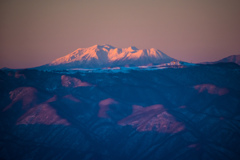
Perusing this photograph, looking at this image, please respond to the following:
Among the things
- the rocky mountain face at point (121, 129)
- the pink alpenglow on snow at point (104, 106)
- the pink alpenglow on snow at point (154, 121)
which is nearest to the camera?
the rocky mountain face at point (121, 129)

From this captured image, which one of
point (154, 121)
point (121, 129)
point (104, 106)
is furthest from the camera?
point (104, 106)

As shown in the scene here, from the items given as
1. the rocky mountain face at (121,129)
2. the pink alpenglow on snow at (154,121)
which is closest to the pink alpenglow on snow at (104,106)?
the rocky mountain face at (121,129)

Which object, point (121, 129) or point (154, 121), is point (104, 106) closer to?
point (121, 129)

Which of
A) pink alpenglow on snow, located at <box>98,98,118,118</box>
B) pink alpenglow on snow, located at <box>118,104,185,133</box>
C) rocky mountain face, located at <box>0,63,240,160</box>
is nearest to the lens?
rocky mountain face, located at <box>0,63,240,160</box>

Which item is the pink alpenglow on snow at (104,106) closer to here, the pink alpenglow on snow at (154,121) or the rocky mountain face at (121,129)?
the rocky mountain face at (121,129)

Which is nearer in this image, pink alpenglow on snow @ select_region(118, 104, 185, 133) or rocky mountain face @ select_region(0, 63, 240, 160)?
rocky mountain face @ select_region(0, 63, 240, 160)

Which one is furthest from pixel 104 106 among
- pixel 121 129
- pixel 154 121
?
pixel 154 121

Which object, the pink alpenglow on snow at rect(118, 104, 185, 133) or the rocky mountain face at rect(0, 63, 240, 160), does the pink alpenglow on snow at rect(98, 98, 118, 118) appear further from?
the pink alpenglow on snow at rect(118, 104, 185, 133)

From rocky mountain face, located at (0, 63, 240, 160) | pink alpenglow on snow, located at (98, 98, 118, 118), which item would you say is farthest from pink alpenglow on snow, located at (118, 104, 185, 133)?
pink alpenglow on snow, located at (98, 98, 118, 118)
